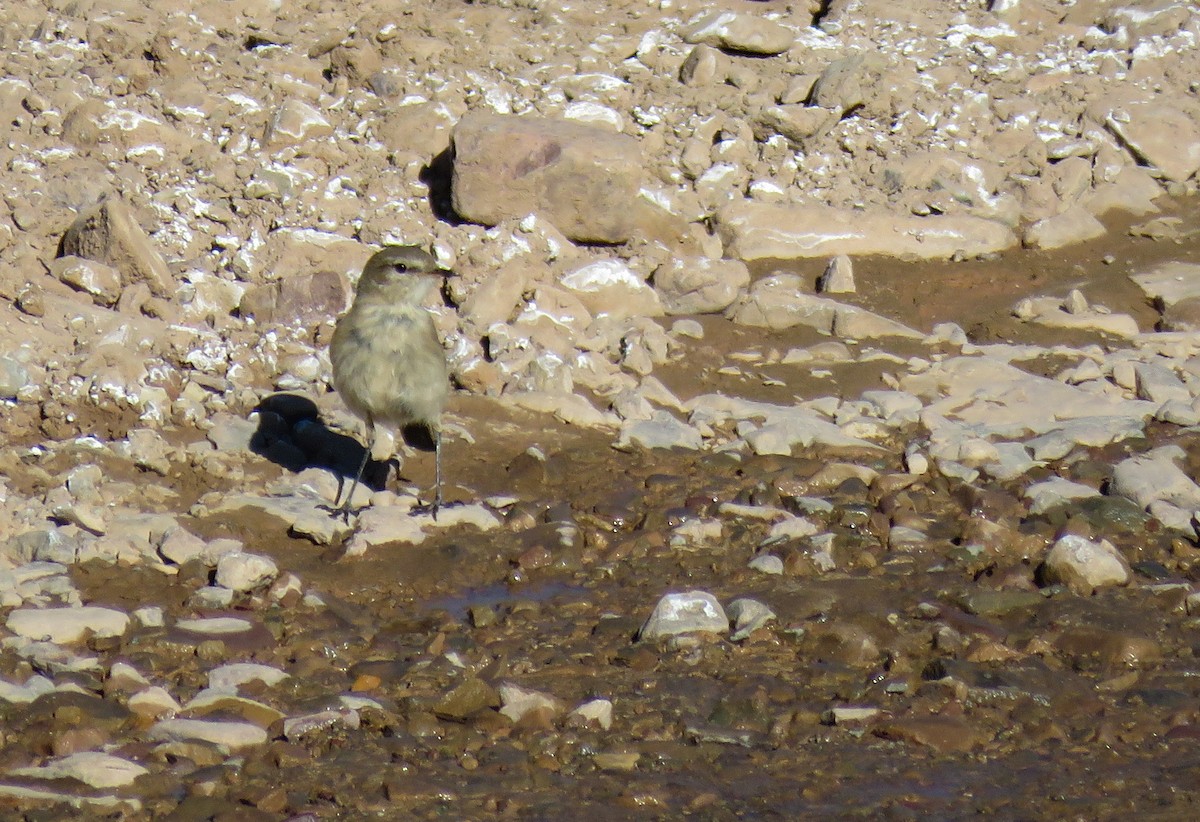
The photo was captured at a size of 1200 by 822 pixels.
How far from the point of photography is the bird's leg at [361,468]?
23.2 ft


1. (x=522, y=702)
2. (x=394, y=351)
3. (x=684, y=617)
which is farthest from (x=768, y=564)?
(x=394, y=351)

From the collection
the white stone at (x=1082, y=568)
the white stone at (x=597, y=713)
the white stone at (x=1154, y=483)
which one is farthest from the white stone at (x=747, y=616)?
the white stone at (x=1154, y=483)

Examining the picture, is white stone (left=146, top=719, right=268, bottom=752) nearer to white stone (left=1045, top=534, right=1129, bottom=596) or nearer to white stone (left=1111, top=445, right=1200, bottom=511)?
white stone (left=1045, top=534, right=1129, bottom=596)

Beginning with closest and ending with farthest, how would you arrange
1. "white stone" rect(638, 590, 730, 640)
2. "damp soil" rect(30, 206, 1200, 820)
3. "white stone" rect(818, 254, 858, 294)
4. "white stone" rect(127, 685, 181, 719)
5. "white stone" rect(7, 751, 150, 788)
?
"white stone" rect(7, 751, 150, 788), "damp soil" rect(30, 206, 1200, 820), "white stone" rect(127, 685, 181, 719), "white stone" rect(638, 590, 730, 640), "white stone" rect(818, 254, 858, 294)

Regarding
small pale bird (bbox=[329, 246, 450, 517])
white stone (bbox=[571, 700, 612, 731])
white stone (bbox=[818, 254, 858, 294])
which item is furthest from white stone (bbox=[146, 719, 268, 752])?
white stone (bbox=[818, 254, 858, 294])

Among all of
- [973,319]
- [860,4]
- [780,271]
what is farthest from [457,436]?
[860,4]

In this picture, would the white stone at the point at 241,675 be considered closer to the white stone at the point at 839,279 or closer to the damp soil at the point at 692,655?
the damp soil at the point at 692,655

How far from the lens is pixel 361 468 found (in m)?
7.41

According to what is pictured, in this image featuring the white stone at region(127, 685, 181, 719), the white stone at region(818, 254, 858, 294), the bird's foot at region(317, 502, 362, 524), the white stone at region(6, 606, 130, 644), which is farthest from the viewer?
the white stone at region(818, 254, 858, 294)

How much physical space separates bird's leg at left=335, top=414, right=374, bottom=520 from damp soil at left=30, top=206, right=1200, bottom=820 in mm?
264

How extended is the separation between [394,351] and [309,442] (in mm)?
829

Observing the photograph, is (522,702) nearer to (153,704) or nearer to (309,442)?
(153,704)

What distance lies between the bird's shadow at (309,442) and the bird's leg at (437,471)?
6 cm

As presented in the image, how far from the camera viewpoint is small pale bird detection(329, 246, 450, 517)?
24.2 feet
